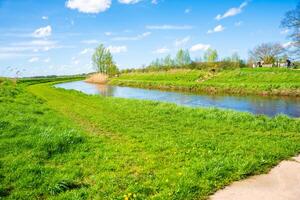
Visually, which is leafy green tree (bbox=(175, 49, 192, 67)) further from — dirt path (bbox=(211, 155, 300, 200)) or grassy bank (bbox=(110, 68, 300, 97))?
dirt path (bbox=(211, 155, 300, 200))

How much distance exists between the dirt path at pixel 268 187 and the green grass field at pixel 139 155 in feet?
0.94

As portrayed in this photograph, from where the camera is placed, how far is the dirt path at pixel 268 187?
23.6 ft

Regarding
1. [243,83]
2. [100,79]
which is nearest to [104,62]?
[100,79]

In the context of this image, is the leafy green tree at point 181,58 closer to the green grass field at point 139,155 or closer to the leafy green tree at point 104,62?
the leafy green tree at point 104,62

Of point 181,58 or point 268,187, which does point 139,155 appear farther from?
point 181,58

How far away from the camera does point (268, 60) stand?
255 feet

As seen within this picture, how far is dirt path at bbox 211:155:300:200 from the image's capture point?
7.18 meters

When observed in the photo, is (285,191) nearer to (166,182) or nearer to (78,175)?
(166,182)

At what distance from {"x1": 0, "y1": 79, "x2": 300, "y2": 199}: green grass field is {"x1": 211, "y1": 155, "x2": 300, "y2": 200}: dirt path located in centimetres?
29

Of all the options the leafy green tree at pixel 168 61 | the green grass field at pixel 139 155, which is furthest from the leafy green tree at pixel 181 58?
the green grass field at pixel 139 155

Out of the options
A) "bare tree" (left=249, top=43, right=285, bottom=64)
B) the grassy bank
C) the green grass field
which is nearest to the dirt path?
the green grass field

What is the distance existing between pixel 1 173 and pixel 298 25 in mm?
30889

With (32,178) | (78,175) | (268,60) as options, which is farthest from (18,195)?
(268,60)

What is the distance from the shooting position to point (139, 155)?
421 inches
